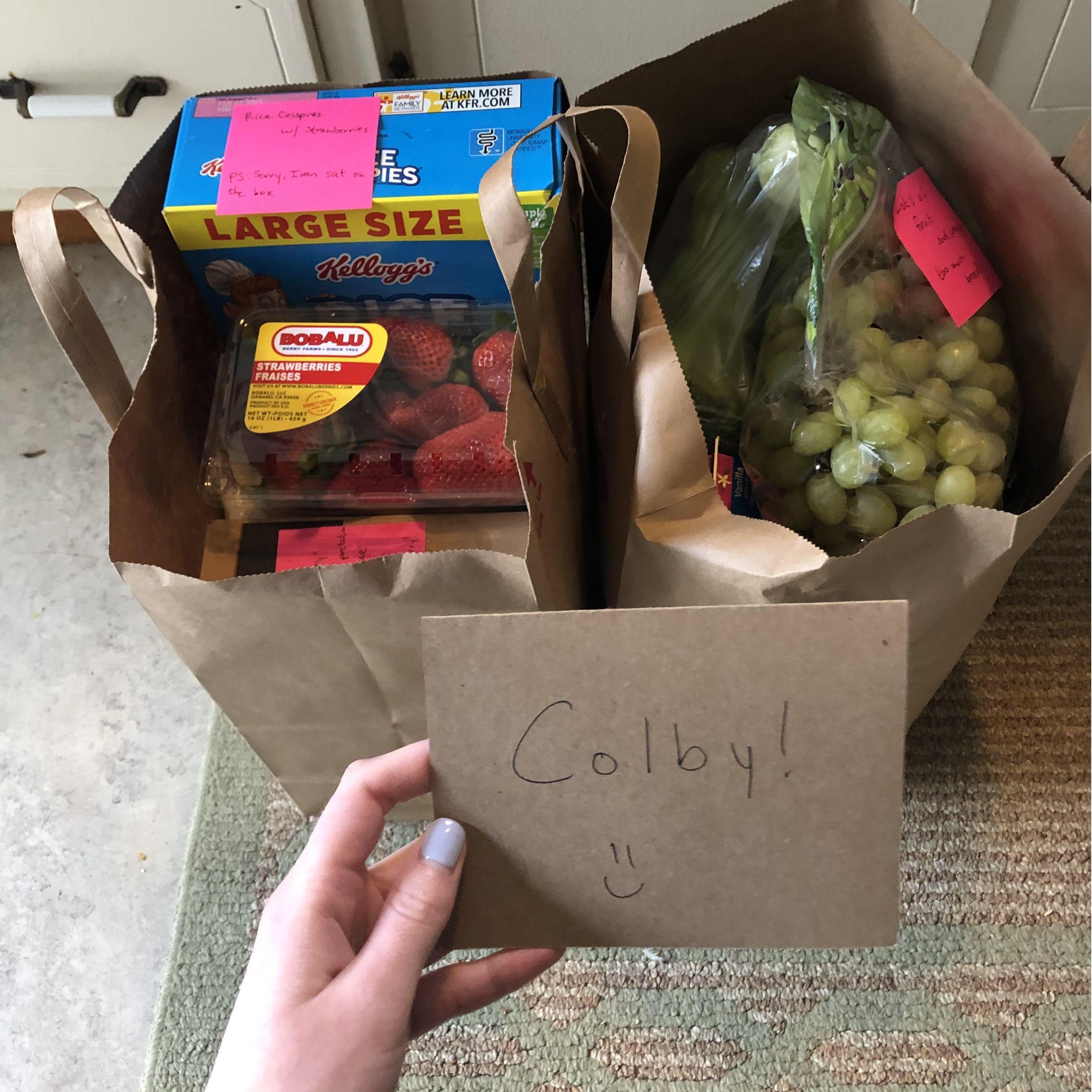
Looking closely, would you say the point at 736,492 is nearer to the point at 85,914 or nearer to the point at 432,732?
the point at 432,732

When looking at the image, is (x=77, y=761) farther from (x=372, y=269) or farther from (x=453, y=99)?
(x=453, y=99)

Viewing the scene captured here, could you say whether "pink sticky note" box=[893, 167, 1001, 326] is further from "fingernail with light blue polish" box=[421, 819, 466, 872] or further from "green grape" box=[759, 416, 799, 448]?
"fingernail with light blue polish" box=[421, 819, 466, 872]

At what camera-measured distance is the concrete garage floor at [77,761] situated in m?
0.88

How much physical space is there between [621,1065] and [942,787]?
1.34 feet

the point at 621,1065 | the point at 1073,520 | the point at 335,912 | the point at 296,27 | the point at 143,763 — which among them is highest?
the point at 296,27

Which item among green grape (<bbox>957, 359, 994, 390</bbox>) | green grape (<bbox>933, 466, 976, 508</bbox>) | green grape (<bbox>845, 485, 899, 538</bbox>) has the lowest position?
green grape (<bbox>845, 485, 899, 538</bbox>)

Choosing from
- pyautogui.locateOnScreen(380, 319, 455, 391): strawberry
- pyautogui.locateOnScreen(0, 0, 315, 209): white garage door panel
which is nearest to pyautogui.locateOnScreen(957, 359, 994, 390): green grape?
pyautogui.locateOnScreen(380, 319, 455, 391): strawberry

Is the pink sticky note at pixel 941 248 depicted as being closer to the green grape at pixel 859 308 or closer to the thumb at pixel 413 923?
the green grape at pixel 859 308

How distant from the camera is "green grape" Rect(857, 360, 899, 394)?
2.00 feet

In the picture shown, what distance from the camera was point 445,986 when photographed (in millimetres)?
606

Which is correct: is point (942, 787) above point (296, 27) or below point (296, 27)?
below

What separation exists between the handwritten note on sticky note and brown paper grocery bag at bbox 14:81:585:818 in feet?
0.15

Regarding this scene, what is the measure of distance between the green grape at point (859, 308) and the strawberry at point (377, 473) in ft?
1.10

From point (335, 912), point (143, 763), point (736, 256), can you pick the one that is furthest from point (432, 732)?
point (143, 763)
